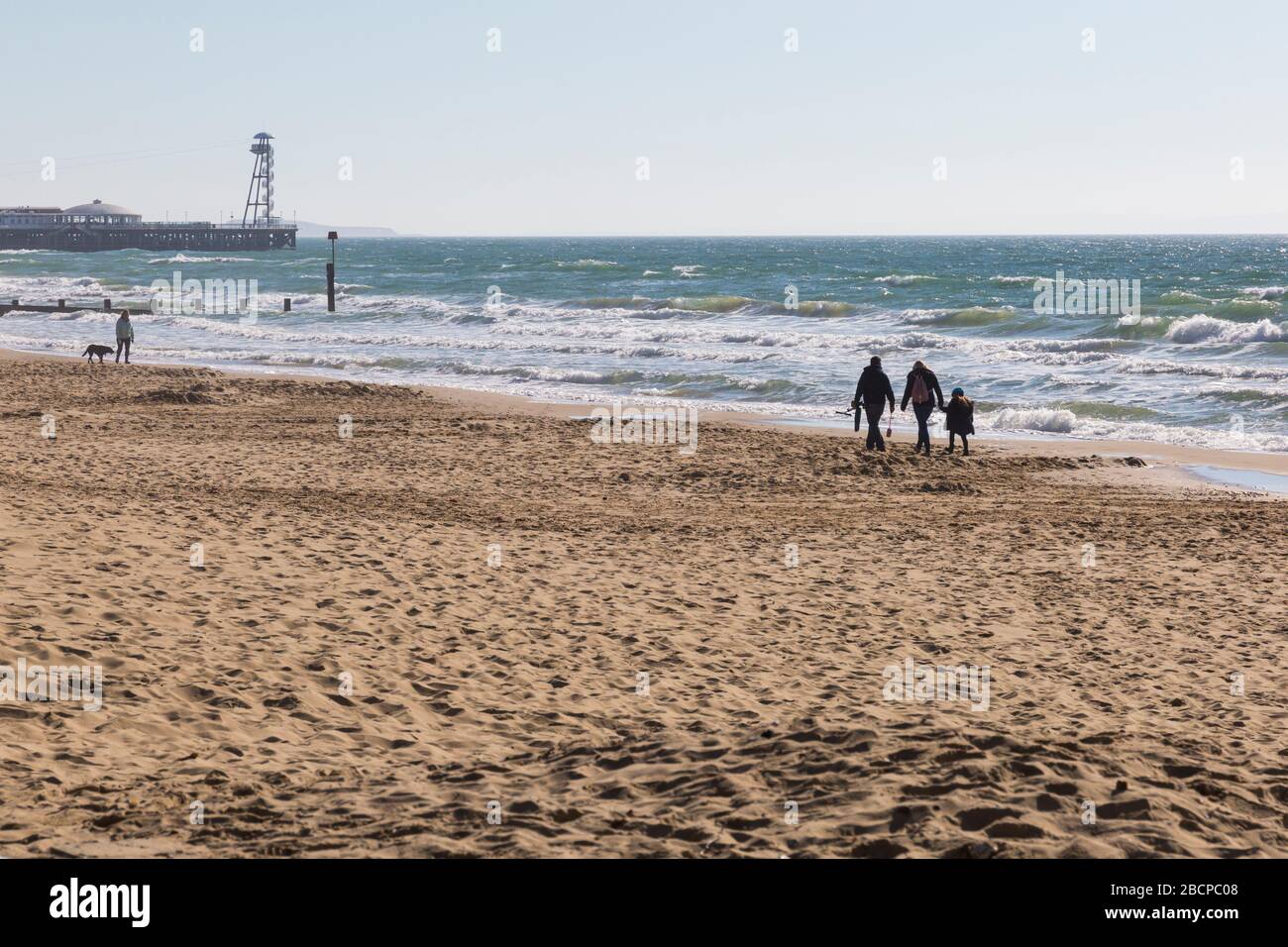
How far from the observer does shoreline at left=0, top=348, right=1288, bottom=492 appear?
64.2 ft

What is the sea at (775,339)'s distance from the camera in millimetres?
27312

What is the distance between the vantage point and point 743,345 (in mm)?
42094

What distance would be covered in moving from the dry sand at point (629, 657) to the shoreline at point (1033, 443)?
1.89 m

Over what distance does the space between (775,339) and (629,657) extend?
33.9 meters

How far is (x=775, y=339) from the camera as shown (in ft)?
139

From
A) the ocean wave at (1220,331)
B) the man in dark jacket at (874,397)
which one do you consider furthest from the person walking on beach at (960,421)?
the ocean wave at (1220,331)

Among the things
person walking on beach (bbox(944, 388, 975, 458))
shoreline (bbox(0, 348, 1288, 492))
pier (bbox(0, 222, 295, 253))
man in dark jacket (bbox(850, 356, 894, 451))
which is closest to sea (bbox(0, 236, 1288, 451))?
shoreline (bbox(0, 348, 1288, 492))

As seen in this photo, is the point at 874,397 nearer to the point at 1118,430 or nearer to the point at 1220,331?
the point at 1118,430

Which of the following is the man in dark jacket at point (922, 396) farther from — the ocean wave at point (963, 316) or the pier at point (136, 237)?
the pier at point (136, 237)

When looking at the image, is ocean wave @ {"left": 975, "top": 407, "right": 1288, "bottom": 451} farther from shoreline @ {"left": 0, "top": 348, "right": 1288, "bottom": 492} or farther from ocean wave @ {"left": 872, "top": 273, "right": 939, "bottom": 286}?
ocean wave @ {"left": 872, "top": 273, "right": 939, "bottom": 286}

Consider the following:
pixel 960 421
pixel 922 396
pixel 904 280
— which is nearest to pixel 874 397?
pixel 922 396
